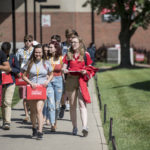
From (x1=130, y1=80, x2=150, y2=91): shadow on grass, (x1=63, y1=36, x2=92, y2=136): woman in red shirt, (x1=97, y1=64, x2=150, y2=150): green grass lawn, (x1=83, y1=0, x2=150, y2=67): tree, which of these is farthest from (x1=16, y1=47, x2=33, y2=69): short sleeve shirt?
(x1=83, y1=0, x2=150, y2=67): tree

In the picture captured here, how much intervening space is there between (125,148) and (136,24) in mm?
25775

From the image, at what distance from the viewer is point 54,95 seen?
35.7 feet

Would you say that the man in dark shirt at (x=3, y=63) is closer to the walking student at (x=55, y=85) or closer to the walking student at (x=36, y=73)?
the walking student at (x=36, y=73)

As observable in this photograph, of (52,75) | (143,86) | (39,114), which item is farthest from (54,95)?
(143,86)

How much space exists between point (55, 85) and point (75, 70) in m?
1.08

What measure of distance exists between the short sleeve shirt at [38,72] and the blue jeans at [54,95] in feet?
3.00

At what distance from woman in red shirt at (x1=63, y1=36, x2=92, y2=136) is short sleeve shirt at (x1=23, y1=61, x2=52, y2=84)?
0.38 m

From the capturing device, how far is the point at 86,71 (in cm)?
980

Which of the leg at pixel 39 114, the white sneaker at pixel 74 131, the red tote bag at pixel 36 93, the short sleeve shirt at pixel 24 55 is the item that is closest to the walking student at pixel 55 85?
the white sneaker at pixel 74 131

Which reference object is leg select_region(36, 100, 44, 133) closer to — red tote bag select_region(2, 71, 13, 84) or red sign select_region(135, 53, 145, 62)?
red tote bag select_region(2, 71, 13, 84)

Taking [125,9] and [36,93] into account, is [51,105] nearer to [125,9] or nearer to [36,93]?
[36,93]

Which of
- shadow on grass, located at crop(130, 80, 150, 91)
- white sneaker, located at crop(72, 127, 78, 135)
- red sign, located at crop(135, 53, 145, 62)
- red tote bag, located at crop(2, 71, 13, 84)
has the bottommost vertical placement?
red sign, located at crop(135, 53, 145, 62)

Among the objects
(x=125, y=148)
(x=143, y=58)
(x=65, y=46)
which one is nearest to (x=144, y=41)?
(x=143, y=58)

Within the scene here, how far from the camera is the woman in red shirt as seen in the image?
32.2 ft
